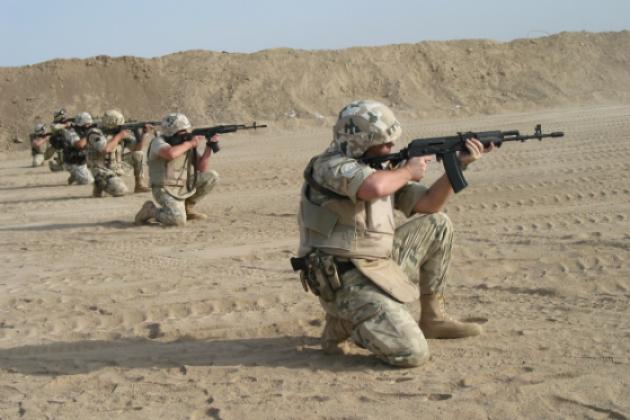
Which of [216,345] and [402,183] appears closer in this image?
[402,183]

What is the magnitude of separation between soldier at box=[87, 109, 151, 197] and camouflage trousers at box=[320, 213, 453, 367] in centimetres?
→ 932

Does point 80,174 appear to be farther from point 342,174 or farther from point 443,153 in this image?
point 342,174

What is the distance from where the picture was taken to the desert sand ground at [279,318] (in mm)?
4191

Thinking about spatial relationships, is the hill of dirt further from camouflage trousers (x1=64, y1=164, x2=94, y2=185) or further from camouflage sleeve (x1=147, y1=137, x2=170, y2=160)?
camouflage sleeve (x1=147, y1=137, x2=170, y2=160)

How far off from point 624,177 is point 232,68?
22.3m

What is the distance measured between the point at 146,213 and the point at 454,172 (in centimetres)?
612

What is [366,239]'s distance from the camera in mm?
4656

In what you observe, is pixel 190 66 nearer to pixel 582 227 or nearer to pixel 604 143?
pixel 604 143

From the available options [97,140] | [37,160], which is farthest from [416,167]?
[37,160]

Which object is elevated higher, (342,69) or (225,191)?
(342,69)

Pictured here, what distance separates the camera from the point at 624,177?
10.8 meters

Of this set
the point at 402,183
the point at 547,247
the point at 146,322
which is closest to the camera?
the point at 402,183

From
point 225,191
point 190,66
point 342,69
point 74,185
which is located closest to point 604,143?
point 225,191

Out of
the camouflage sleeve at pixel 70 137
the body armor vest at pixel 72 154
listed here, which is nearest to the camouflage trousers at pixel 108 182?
the body armor vest at pixel 72 154
